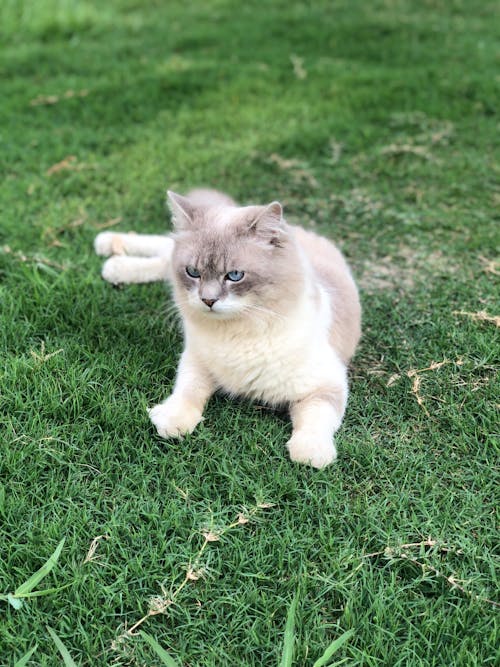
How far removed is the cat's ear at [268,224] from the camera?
240 centimetres

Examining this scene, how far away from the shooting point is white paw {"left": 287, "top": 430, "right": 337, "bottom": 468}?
2301mm

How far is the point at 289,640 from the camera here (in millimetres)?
1694

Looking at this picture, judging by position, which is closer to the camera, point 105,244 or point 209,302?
point 209,302

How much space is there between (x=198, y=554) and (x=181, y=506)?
0.22m

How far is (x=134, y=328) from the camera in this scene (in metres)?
3.05

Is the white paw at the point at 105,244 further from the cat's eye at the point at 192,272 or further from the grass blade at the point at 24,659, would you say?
the grass blade at the point at 24,659

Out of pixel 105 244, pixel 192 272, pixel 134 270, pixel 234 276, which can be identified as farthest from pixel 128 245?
pixel 234 276

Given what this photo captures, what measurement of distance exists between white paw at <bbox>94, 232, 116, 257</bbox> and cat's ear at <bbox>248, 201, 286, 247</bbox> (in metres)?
1.48

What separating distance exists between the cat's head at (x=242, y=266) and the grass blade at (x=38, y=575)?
982 millimetres

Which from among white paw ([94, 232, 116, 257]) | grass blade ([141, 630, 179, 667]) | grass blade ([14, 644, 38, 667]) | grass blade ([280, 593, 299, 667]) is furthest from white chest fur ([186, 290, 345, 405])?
white paw ([94, 232, 116, 257])

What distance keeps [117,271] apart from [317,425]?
1559mm

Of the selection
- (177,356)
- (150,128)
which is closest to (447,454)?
(177,356)

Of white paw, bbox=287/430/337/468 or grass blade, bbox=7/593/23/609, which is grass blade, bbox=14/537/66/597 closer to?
grass blade, bbox=7/593/23/609

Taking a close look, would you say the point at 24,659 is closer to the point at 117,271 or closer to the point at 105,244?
the point at 117,271
